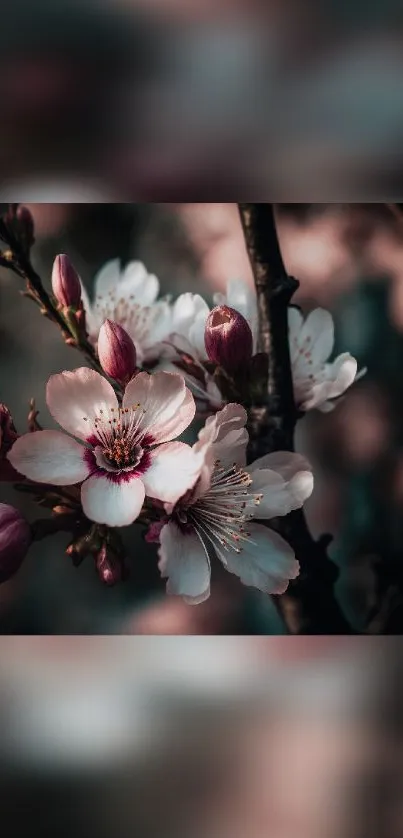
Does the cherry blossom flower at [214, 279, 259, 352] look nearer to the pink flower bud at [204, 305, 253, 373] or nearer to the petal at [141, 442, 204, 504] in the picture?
the pink flower bud at [204, 305, 253, 373]

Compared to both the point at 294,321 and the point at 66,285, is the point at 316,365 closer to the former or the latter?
the point at 294,321

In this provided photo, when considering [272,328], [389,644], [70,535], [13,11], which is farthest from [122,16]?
[389,644]

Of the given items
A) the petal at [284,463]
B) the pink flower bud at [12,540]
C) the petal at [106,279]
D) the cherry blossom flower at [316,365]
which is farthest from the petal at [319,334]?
the pink flower bud at [12,540]

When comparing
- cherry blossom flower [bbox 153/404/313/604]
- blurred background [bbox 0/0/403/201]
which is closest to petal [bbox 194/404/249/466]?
cherry blossom flower [bbox 153/404/313/604]

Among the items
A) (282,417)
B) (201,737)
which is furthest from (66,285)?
(201,737)

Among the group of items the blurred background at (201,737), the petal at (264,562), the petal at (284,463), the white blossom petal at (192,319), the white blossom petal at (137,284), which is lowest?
the blurred background at (201,737)

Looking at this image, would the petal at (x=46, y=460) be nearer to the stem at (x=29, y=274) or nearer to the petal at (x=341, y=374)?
the stem at (x=29, y=274)
